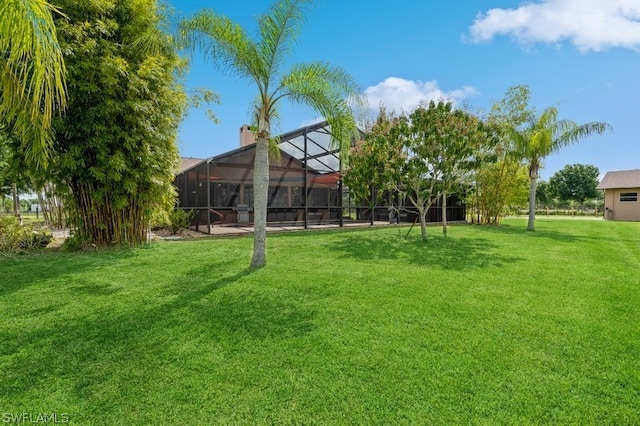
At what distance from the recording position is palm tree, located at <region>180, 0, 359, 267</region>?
5.32 m

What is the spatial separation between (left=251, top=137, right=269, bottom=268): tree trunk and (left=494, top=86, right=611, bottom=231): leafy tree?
11533 mm

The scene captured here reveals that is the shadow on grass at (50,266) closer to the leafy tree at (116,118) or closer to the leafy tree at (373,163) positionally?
the leafy tree at (116,118)

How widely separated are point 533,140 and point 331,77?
1082 centimetres

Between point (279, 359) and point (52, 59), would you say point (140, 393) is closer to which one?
point (279, 359)

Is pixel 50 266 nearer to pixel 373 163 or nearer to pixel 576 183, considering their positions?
pixel 373 163

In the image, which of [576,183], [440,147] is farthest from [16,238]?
[576,183]

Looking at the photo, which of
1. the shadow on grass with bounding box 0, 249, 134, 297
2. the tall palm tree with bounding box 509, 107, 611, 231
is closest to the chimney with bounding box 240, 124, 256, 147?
the shadow on grass with bounding box 0, 249, 134, 297

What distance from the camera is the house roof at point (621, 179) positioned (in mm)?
23423

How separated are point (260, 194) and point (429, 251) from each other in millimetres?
4425

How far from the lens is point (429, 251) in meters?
7.59

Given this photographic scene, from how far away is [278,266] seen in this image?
19.0 ft

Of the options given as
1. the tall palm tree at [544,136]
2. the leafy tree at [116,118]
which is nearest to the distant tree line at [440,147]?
the tall palm tree at [544,136]

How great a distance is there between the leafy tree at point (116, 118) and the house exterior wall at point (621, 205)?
1245 inches

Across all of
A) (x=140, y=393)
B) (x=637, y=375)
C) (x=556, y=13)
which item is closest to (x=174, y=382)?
(x=140, y=393)
